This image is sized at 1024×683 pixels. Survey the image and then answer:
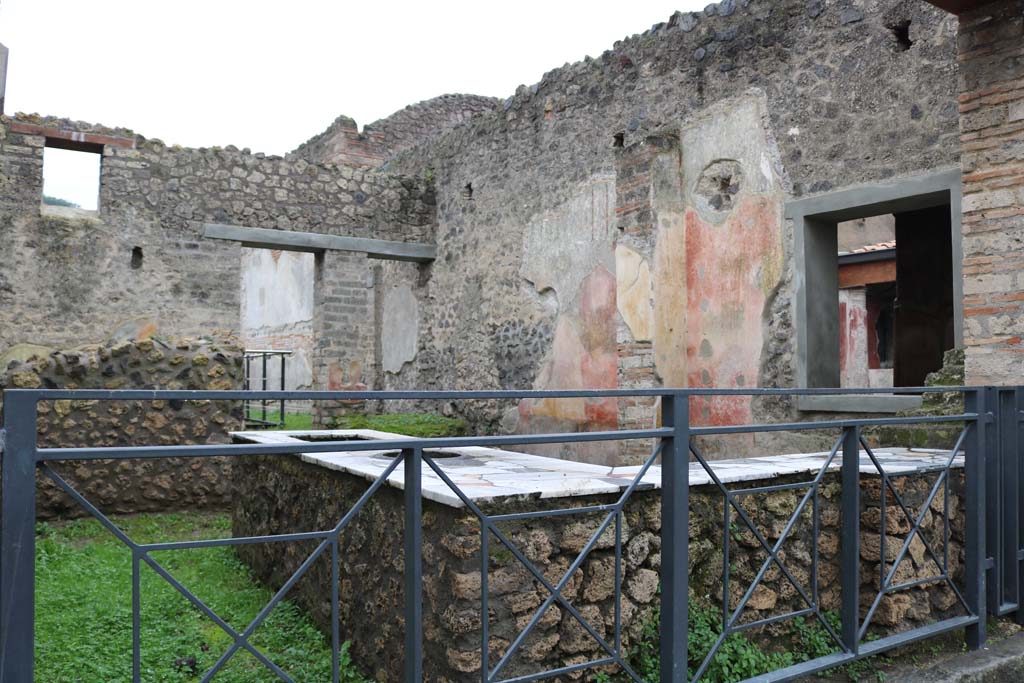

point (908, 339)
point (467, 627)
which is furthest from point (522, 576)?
point (908, 339)

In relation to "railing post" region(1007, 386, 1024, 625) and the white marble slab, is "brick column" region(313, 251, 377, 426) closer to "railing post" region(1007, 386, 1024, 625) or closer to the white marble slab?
the white marble slab

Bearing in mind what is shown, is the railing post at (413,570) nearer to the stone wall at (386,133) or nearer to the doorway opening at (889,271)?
the doorway opening at (889,271)

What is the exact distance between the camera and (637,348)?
733 centimetres

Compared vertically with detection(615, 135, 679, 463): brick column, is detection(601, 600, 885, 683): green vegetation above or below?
below

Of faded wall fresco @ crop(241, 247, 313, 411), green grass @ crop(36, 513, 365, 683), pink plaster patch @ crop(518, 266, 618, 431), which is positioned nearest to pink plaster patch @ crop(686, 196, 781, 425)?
pink plaster patch @ crop(518, 266, 618, 431)

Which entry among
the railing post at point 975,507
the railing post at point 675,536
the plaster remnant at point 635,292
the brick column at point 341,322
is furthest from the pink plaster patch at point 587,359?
the railing post at point 675,536

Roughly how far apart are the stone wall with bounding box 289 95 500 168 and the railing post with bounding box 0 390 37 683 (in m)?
13.7

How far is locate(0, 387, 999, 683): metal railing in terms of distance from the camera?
5.25ft

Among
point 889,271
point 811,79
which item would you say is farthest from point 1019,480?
point 889,271

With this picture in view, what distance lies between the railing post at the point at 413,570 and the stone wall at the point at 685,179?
4785mm

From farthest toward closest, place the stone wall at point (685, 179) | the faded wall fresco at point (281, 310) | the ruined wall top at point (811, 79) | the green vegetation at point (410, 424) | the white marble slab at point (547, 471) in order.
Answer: the faded wall fresco at point (281, 310)
the green vegetation at point (410, 424)
the stone wall at point (685, 179)
the ruined wall top at point (811, 79)
the white marble slab at point (547, 471)

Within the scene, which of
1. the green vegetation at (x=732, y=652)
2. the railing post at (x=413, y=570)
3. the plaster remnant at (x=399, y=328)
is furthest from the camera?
the plaster remnant at (x=399, y=328)

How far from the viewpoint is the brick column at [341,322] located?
10773 mm

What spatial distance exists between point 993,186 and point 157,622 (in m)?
4.66
